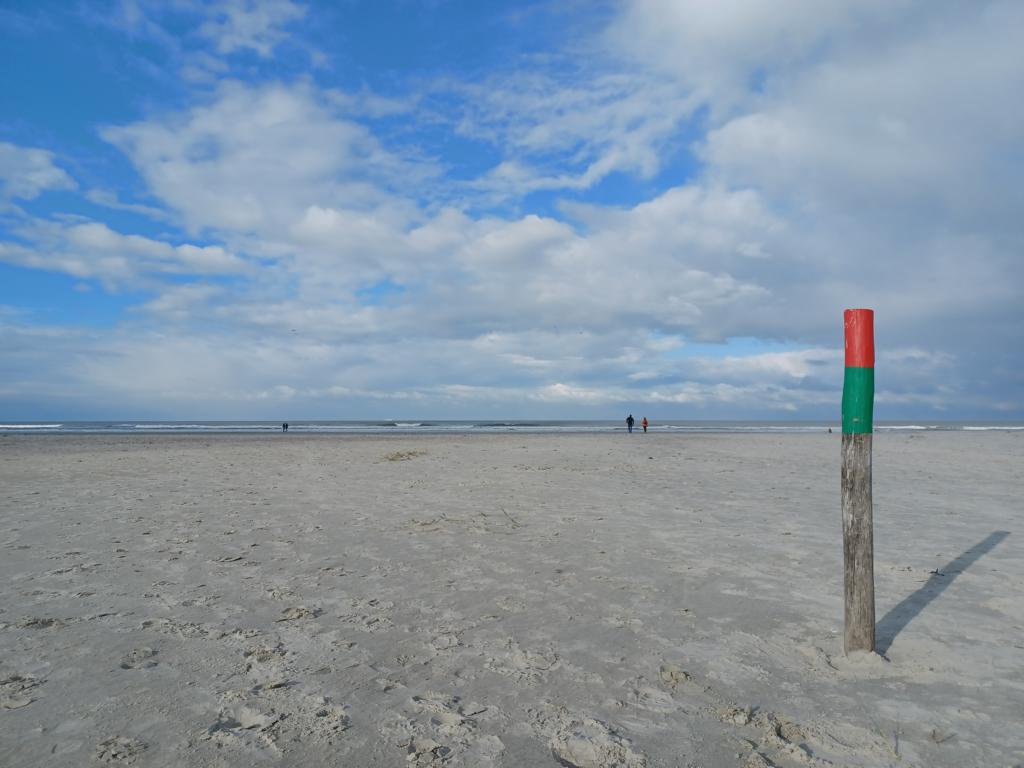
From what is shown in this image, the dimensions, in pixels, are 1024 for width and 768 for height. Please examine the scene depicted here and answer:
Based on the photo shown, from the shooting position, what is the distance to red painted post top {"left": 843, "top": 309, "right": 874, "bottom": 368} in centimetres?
456

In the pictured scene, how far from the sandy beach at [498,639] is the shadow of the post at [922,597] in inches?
1.6

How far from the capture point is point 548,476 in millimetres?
16578

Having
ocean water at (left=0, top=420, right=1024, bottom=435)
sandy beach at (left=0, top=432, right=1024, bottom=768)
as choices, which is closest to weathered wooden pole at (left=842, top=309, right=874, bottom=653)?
sandy beach at (left=0, top=432, right=1024, bottom=768)

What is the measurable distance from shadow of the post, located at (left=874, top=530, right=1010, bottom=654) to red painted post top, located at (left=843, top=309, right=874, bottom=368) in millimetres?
2349

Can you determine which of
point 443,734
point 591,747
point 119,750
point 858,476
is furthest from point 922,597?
point 119,750

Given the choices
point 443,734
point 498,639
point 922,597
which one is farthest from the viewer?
point 922,597

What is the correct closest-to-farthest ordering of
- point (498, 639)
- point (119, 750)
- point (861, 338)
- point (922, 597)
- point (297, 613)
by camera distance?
point (119, 750) → point (861, 338) → point (498, 639) → point (297, 613) → point (922, 597)

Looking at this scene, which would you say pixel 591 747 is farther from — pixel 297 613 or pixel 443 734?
pixel 297 613

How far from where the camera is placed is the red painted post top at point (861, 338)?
456 centimetres

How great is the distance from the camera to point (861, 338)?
14.9 ft

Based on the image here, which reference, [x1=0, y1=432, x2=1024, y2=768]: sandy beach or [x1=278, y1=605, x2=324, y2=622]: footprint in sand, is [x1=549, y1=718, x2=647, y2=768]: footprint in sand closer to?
[x1=0, y1=432, x2=1024, y2=768]: sandy beach

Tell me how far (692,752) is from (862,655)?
2047mm

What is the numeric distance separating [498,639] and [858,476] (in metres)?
3.16

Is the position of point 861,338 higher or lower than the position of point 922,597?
higher
